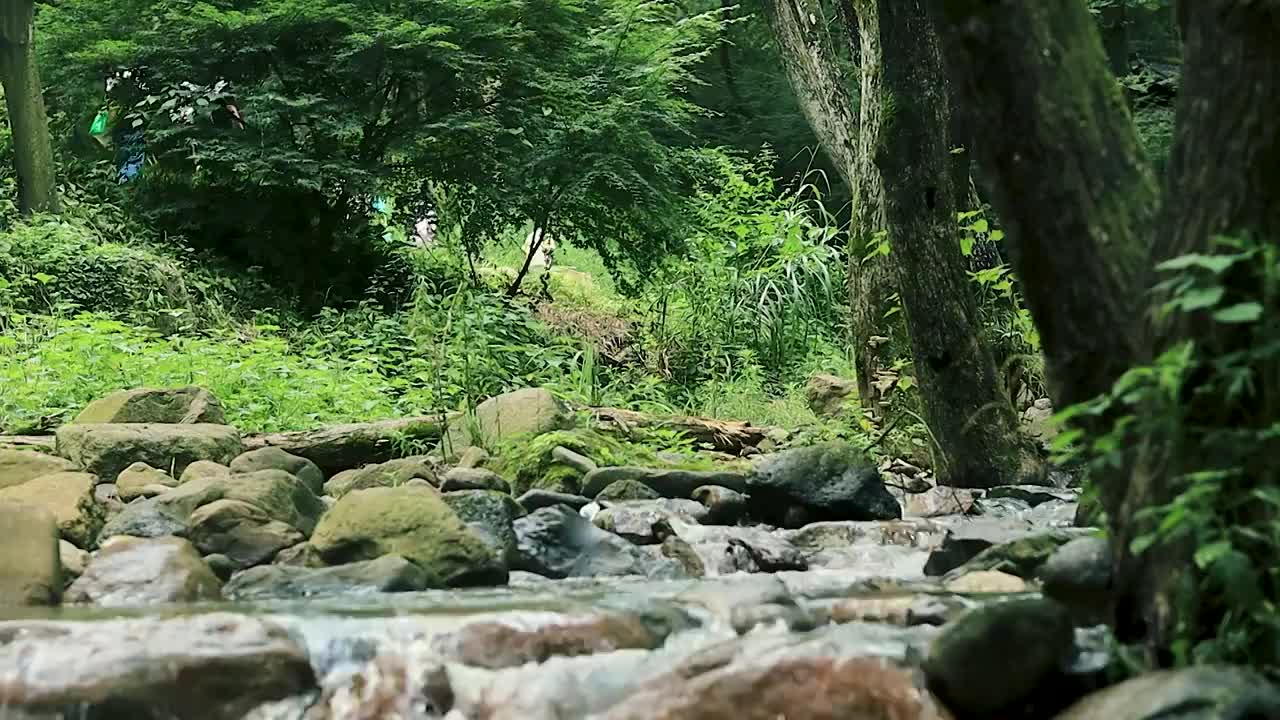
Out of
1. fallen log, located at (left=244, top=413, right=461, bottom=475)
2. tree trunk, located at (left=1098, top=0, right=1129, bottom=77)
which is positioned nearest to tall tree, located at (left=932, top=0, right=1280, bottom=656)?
fallen log, located at (left=244, top=413, right=461, bottom=475)

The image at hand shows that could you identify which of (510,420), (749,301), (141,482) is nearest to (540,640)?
(141,482)

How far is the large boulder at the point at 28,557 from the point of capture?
12.6 ft

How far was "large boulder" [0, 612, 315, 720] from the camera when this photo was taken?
2941 millimetres

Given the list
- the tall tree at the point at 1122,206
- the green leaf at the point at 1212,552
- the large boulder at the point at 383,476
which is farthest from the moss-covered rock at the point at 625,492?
the green leaf at the point at 1212,552

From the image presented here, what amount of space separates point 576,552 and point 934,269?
2.72 m

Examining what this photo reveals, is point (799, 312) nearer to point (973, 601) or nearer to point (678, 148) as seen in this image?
point (678, 148)

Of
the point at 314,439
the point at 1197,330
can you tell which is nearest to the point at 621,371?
the point at 314,439

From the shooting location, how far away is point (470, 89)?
11.7 metres

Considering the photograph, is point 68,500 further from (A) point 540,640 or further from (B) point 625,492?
(B) point 625,492

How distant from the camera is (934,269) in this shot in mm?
6375

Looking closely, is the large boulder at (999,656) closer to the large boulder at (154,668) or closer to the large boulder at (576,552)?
the large boulder at (154,668)

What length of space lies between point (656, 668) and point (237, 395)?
532cm

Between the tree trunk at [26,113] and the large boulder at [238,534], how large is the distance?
8351 millimetres

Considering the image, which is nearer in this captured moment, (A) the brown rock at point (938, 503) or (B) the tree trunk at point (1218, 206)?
(B) the tree trunk at point (1218, 206)
